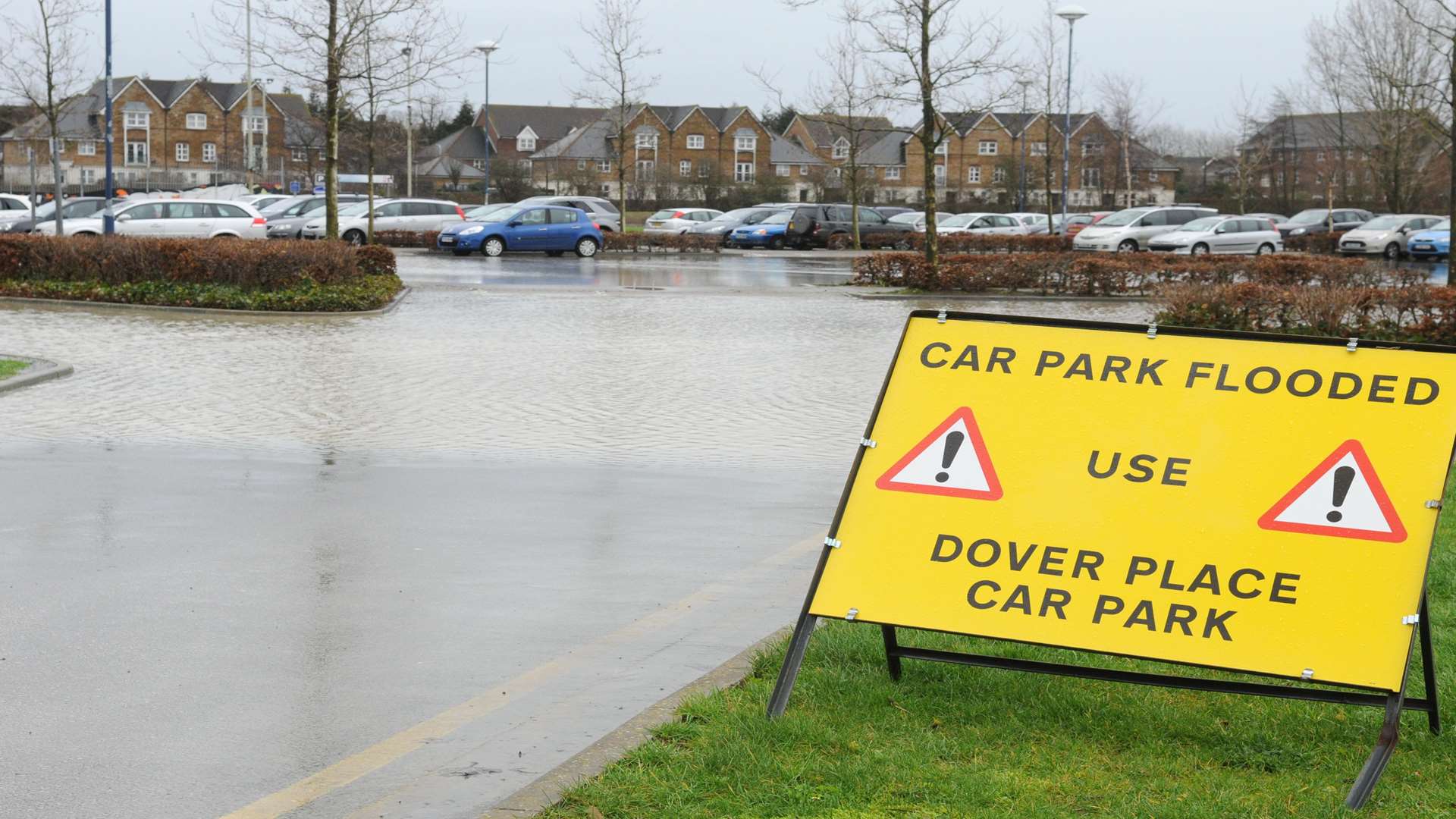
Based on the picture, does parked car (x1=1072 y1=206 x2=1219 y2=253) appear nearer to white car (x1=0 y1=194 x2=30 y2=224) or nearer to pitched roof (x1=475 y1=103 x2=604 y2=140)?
white car (x1=0 y1=194 x2=30 y2=224)

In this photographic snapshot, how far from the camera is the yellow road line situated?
4.20 metres

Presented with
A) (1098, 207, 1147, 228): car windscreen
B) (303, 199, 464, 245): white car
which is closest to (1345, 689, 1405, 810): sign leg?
(303, 199, 464, 245): white car

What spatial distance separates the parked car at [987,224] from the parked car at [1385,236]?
984cm

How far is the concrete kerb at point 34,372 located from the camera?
13086mm

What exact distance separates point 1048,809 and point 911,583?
82cm

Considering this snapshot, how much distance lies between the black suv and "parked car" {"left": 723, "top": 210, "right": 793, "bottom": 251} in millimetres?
193

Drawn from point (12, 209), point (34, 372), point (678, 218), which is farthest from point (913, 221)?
point (34, 372)

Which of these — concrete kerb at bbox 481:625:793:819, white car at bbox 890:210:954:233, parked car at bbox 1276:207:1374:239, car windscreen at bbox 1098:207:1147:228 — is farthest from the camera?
parked car at bbox 1276:207:1374:239

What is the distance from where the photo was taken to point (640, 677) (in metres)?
5.43

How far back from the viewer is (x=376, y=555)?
733cm

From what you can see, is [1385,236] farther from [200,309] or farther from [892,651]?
[892,651]

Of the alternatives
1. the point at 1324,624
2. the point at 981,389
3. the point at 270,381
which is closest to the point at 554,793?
the point at 981,389

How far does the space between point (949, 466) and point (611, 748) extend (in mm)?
1280

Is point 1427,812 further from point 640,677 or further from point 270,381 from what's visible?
point 270,381
